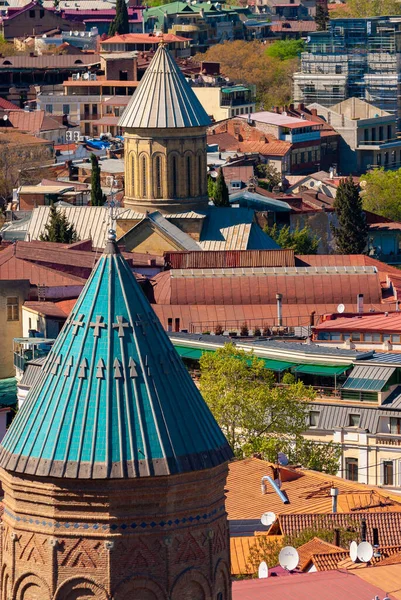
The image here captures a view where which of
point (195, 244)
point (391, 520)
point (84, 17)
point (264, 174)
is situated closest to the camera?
point (391, 520)

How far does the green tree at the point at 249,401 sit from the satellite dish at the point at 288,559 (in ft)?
45.8

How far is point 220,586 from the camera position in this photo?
19.3m

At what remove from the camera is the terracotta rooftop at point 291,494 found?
122 feet

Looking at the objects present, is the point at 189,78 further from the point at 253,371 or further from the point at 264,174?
the point at 253,371

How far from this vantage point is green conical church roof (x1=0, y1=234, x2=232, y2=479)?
730 inches

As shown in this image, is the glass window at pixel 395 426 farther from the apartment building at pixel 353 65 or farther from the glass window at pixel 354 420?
the apartment building at pixel 353 65

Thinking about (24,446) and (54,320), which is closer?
(24,446)

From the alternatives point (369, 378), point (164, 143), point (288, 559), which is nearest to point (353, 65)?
point (164, 143)

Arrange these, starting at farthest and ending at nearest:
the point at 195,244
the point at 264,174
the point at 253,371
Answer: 1. the point at 264,174
2. the point at 195,244
3. the point at 253,371

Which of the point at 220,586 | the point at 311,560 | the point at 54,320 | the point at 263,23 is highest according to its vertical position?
the point at 220,586

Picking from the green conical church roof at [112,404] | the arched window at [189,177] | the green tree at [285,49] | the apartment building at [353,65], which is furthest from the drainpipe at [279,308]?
the green tree at [285,49]

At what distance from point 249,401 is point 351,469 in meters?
3.55

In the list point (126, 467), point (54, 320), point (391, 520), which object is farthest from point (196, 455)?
point (54, 320)

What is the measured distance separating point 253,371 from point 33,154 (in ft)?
183
